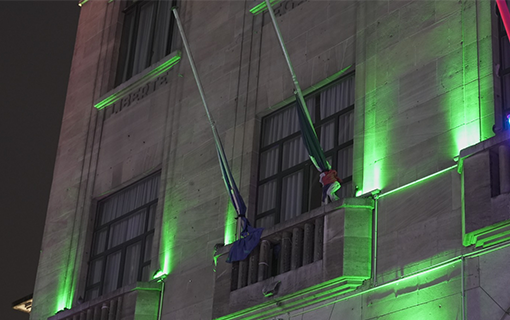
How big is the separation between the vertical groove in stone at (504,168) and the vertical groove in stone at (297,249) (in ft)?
14.8

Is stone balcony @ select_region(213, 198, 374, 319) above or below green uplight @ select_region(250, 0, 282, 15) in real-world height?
below

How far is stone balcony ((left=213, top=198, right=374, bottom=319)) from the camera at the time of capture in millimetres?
18906

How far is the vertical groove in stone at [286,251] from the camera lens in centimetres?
2009

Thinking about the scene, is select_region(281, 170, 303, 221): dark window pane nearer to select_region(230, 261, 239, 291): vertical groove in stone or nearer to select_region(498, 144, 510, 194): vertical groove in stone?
select_region(230, 261, 239, 291): vertical groove in stone

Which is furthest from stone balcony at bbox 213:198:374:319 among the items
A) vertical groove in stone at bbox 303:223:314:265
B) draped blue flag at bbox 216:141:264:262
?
draped blue flag at bbox 216:141:264:262

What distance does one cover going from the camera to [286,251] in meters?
20.2

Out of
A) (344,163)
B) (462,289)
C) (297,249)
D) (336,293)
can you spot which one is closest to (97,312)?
(297,249)

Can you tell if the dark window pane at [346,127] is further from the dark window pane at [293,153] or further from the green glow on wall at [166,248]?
the green glow on wall at [166,248]

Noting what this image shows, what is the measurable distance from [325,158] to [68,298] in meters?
8.86

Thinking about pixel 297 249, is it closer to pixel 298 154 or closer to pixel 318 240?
pixel 318 240

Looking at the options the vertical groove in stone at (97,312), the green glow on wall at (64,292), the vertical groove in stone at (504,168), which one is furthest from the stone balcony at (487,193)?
the green glow on wall at (64,292)

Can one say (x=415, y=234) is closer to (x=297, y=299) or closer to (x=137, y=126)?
(x=297, y=299)

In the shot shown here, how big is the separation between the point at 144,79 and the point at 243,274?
841 centimetres

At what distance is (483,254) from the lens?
16828mm
